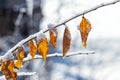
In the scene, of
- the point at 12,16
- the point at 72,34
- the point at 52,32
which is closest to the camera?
the point at 52,32

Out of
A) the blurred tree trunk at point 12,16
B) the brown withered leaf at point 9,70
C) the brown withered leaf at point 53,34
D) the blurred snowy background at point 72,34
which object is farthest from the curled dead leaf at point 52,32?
the blurred tree trunk at point 12,16

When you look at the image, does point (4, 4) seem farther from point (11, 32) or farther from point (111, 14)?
point (111, 14)

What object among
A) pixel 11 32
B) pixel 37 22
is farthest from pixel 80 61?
pixel 37 22

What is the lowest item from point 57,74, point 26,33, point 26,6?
point 57,74

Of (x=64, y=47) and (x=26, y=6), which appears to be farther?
(x=26, y=6)

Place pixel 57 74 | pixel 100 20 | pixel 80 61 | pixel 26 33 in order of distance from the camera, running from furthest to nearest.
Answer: pixel 100 20 → pixel 80 61 → pixel 57 74 → pixel 26 33

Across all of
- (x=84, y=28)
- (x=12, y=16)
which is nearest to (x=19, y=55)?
(x=84, y=28)

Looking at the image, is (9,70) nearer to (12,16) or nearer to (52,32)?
(52,32)

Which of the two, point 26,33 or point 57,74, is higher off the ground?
point 26,33

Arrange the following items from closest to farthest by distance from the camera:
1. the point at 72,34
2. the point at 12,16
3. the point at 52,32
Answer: the point at 52,32 → the point at 12,16 → the point at 72,34
